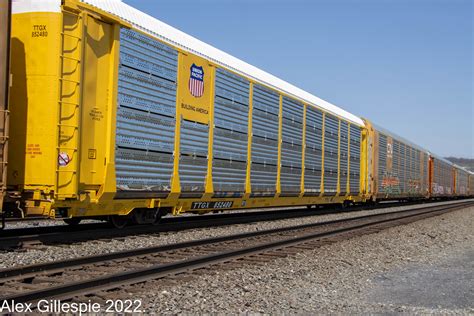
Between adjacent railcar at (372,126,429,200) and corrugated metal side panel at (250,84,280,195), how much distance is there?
12.0 metres

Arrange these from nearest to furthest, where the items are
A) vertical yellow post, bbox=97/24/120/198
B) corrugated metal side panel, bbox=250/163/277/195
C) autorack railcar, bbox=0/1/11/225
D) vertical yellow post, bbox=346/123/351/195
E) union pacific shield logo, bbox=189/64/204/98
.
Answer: autorack railcar, bbox=0/1/11/225 → vertical yellow post, bbox=97/24/120/198 → union pacific shield logo, bbox=189/64/204/98 → corrugated metal side panel, bbox=250/163/277/195 → vertical yellow post, bbox=346/123/351/195

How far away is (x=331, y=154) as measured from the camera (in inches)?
805

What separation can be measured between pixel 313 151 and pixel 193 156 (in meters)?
8.14

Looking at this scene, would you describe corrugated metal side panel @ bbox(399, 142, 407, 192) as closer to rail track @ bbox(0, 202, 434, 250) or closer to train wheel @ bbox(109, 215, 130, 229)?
rail track @ bbox(0, 202, 434, 250)

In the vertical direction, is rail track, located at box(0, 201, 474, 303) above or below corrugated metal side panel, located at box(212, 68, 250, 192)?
below

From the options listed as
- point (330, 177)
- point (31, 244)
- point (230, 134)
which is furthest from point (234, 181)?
point (330, 177)

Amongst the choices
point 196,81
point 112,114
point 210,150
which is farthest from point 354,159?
point 112,114

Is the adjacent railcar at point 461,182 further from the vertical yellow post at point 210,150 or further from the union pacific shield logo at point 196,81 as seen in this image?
the union pacific shield logo at point 196,81

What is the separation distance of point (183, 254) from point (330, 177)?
510 inches

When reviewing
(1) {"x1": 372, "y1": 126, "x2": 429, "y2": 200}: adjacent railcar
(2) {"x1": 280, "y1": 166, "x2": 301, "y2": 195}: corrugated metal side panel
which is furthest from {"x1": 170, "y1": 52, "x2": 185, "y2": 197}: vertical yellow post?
(1) {"x1": 372, "y1": 126, "x2": 429, "y2": 200}: adjacent railcar

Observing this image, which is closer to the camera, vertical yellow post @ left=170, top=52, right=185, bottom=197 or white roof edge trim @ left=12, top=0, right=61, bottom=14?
white roof edge trim @ left=12, top=0, right=61, bottom=14

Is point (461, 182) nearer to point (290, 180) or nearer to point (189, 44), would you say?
point (290, 180)

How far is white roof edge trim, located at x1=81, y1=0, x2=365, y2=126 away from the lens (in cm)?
966

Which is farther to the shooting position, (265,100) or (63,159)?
(265,100)
